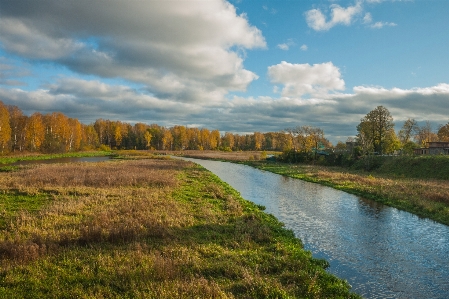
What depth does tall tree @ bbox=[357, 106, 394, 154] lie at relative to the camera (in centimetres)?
6994

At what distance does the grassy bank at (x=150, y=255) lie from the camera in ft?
30.4

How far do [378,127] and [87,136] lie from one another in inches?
4890

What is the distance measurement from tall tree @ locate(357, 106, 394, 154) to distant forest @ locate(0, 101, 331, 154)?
17588 millimetres

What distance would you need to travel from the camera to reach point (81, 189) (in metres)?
26.9

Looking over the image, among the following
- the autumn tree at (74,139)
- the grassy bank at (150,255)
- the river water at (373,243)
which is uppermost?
the autumn tree at (74,139)

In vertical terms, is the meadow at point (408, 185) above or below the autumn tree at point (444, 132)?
below

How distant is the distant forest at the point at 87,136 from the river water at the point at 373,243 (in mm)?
61737

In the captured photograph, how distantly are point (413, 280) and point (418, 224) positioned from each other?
36.0ft

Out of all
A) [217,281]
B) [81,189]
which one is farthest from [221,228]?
[81,189]

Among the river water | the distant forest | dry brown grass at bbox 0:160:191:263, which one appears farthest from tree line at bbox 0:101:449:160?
dry brown grass at bbox 0:160:191:263

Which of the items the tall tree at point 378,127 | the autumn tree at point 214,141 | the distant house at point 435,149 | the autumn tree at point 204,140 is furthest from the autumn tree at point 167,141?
the distant house at point 435,149

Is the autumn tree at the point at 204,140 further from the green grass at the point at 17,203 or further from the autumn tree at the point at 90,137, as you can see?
the green grass at the point at 17,203

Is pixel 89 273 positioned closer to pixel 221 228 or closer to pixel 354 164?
pixel 221 228

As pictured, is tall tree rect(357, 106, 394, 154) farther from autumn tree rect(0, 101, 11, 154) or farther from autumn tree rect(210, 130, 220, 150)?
autumn tree rect(210, 130, 220, 150)
